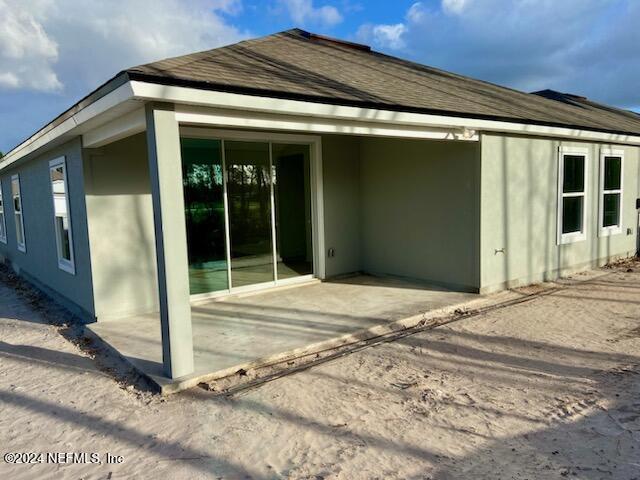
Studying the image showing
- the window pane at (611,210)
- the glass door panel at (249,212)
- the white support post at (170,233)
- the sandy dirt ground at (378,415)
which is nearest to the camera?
the sandy dirt ground at (378,415)

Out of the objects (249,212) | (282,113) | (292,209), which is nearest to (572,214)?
(292,209)

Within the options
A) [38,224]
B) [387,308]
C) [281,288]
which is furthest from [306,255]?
[38,224]

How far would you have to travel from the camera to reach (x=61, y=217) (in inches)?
293

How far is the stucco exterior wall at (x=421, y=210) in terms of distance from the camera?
7094 mm

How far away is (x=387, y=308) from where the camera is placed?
20.7 feet

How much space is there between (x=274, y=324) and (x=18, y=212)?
863cm

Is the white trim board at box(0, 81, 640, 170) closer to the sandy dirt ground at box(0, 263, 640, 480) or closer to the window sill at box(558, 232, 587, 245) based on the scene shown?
the window sill at box(558, 232, 587, 245)

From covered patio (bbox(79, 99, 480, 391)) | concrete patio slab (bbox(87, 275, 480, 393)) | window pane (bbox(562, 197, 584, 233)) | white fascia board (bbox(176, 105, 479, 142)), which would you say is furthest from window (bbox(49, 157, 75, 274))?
window pane (bbox(562, 197, 584, 233))

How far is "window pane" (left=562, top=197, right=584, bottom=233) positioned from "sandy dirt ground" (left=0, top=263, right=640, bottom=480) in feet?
11.4

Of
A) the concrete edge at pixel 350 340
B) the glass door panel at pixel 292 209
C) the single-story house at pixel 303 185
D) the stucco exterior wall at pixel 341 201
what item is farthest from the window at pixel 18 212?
the concrete edge at pixel 350 340

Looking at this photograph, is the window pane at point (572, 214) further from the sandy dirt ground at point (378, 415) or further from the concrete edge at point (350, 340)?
the sandy dirt ground at point (378, 415)

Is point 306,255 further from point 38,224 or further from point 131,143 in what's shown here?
point 38,224

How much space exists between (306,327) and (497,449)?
2889 millimetres

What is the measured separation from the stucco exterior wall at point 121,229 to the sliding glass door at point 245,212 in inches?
23.0
